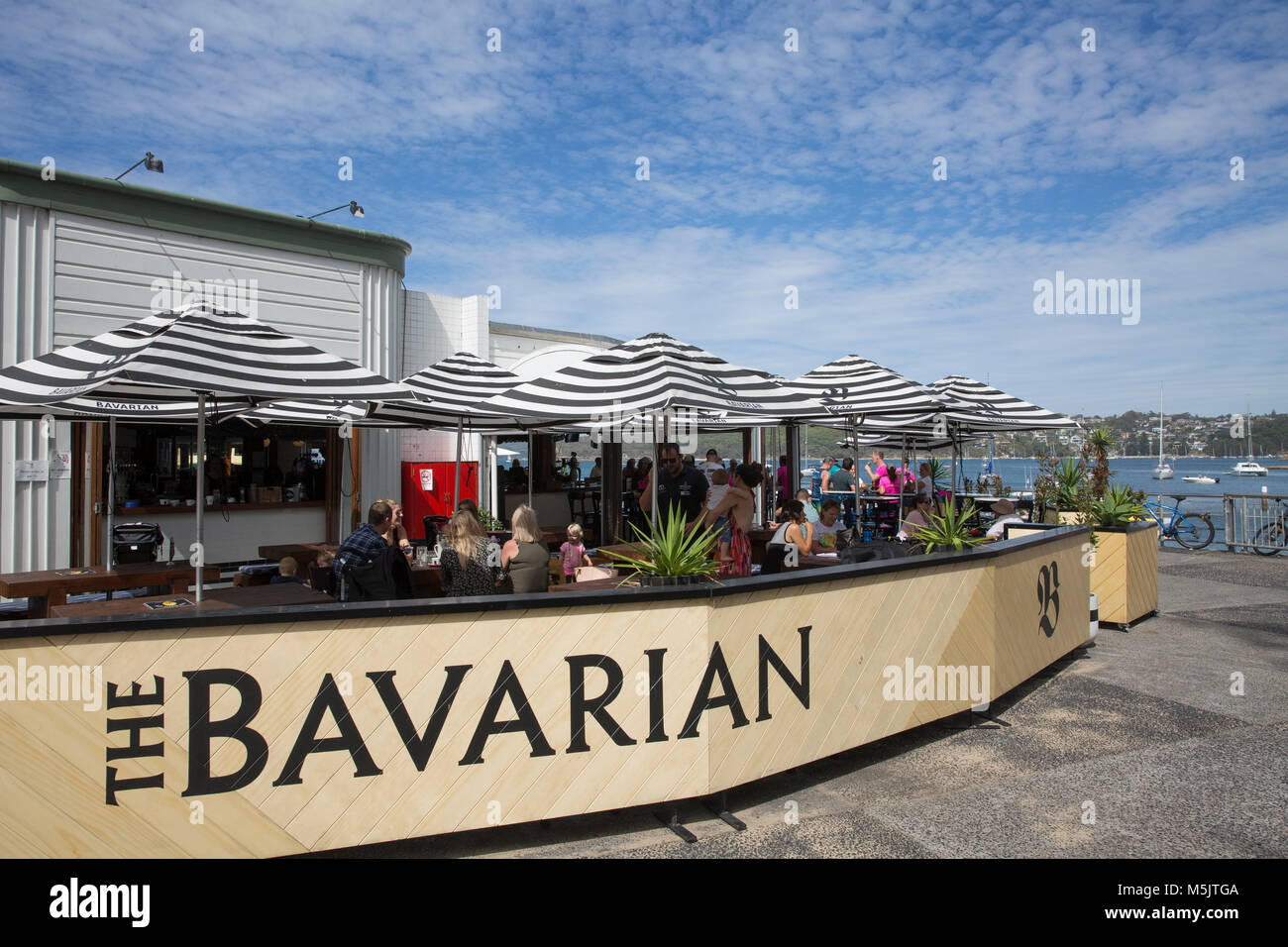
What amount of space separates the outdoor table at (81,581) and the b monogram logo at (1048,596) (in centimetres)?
737

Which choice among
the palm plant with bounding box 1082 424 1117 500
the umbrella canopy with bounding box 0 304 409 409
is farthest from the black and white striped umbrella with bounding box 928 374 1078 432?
the umbrella canopy with bounding box 0 304 409 409

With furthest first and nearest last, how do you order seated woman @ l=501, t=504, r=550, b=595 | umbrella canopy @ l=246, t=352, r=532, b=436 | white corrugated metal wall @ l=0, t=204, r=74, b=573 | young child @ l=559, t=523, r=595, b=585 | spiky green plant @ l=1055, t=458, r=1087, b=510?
spiky green plant @ l=1055, t=458, r=1087, b=510 < white corrugated metal wall @ l=0, t=204, r=74, b=573 < umbrella canopy @ l=246, t=352, r=532, b=436 < young child @ l=559, t=523, r=595, b=585 < seated woman @ l=501, t=504, r=550, b=595

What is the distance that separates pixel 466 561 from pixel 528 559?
793 millimetres

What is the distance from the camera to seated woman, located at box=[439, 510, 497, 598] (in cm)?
608

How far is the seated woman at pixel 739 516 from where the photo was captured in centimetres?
713

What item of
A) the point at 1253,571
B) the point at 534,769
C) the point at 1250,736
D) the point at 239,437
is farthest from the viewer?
the point at 1253,571

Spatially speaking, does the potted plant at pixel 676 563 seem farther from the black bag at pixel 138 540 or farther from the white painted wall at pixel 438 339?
the white painted wall at pixel 438 339

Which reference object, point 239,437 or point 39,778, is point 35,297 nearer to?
point 239,437

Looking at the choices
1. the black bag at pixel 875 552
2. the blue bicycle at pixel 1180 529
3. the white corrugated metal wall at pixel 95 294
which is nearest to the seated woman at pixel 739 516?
the black bag at pixel 875 552

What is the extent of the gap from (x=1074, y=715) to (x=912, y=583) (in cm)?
221

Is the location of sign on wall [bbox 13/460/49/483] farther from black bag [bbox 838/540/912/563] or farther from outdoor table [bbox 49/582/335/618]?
black bag [bbox 838/540/912/563]

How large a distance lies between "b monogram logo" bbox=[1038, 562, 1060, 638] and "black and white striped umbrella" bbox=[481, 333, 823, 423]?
260 cm

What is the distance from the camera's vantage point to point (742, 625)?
4.31 m
